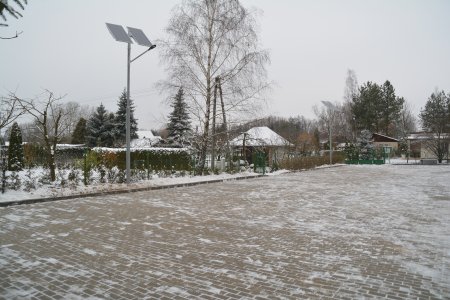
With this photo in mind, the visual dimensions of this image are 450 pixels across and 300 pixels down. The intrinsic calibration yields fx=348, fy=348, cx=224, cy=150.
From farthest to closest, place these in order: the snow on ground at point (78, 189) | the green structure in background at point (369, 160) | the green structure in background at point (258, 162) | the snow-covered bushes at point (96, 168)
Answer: the green structure in background at point (369, 160) → the green structure in background at point (258, 162) → the snow-covered bushes at point (96, 168) → the snow on ground at point (78, 189)

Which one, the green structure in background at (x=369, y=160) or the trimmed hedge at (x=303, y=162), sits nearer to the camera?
the trimmed hedge at (x=303, y=162)

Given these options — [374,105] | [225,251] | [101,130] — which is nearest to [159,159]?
[225,251]

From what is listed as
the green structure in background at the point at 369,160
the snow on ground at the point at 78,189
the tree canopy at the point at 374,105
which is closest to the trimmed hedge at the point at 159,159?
the snow on ground at the point at 78,189

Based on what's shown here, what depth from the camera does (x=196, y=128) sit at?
23.5 metres

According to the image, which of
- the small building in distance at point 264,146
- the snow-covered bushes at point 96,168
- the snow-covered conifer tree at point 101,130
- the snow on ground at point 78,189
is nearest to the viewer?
the snow on ground at point 78,189

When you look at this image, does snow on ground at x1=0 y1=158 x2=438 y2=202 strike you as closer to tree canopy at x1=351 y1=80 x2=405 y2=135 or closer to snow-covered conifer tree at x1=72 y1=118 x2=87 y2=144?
tree canopy at x1=351 y1=80 x2=405 y2=135

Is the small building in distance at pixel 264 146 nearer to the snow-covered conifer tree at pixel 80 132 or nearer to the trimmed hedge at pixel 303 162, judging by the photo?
the trimmed hedge at pixel 303 162

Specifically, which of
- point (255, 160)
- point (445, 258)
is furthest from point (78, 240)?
point (255, 160)

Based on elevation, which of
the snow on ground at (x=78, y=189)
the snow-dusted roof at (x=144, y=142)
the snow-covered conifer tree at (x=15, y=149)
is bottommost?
the snow on ground at (x=78, y=189)

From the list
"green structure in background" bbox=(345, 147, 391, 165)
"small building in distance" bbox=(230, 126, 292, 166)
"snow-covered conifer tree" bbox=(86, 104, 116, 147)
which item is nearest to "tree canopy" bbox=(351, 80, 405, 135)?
"green structure in background" bbox=(345, 147, 391, 165)

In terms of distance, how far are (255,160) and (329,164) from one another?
613 inches

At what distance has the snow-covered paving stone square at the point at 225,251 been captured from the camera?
4.27 metres

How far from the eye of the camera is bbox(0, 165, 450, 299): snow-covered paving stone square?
14.0 ft

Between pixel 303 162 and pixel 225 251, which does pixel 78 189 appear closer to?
pixel 225 251
